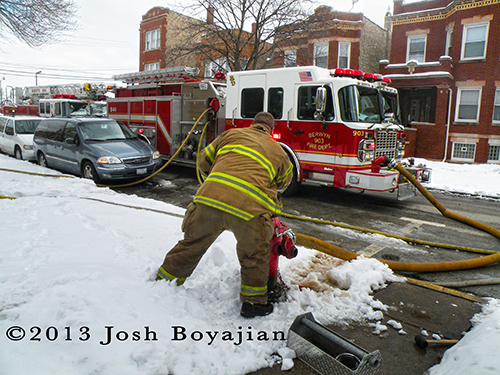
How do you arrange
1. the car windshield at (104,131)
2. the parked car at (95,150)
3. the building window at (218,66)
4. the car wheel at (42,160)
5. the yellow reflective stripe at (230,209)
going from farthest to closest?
1. the building window at (218,66)
2. the car wheel at (42,160)
3. the car windshield at (104,131)
4. the parked car at (95,150)
5. the yellow reflective stripe at (230,209)

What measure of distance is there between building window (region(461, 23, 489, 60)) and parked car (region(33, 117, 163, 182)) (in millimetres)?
16538

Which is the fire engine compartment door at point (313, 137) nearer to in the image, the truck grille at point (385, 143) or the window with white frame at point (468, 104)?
the truck grille at point (385, 143)

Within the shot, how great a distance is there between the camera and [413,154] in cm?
1953

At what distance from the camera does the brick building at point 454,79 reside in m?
18.2

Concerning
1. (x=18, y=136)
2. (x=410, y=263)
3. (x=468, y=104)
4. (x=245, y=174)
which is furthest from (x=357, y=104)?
(x=468, y=104)

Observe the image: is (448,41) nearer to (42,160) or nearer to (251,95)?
(251,95)

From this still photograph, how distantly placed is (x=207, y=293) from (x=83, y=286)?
1.03 metres

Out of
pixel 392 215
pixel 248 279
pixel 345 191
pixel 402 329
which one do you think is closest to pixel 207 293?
pixel 248 279

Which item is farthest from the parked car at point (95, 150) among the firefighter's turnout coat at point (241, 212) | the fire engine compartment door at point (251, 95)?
the firefighter's turnout coat at point (241, 212)

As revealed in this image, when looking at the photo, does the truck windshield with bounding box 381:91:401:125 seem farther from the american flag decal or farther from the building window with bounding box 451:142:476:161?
the building window with bounding box 451:142:476:161

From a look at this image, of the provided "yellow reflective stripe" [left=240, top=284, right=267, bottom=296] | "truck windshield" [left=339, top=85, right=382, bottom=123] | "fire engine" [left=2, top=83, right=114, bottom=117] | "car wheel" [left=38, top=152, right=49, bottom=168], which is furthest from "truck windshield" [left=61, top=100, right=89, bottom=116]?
"yellow reflective stripe" [left=240, top=284, right=267, bottom=296]

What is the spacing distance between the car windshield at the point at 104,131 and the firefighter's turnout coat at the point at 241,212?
7298 millimetres

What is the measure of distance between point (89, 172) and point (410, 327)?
809 centimetres

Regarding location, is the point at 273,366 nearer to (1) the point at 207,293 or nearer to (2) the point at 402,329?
(1) the point at 207,293
